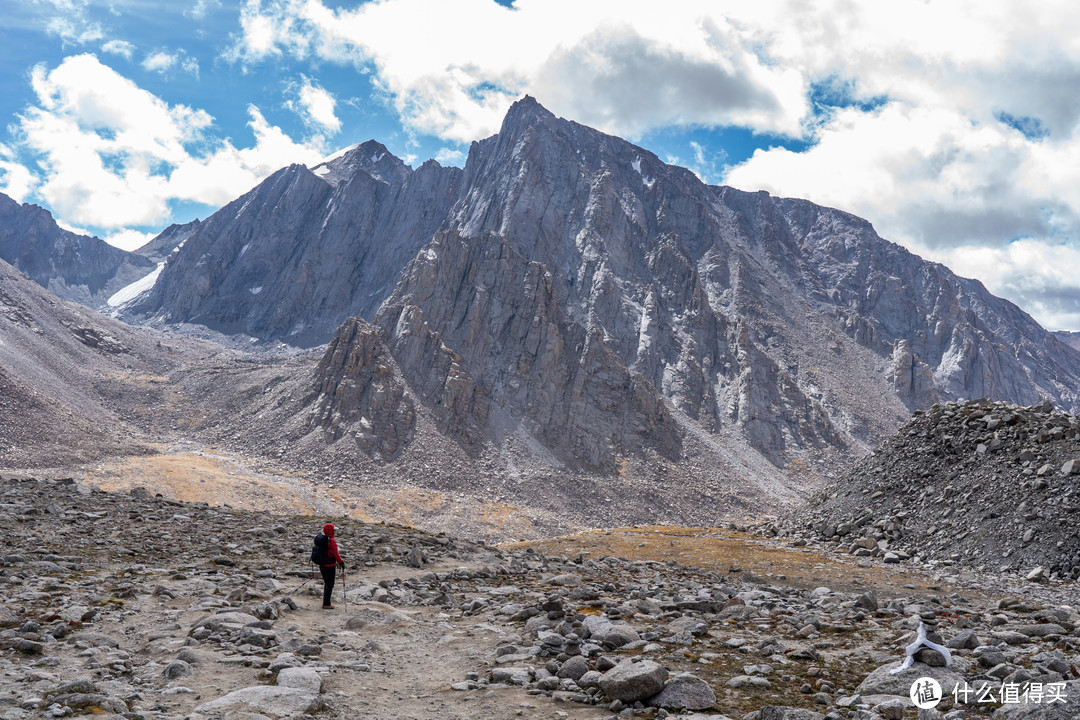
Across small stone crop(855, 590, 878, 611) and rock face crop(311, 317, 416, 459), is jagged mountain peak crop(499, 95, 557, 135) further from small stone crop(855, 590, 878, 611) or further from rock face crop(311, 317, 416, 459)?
small stone crop(855, 590, 878, 611)

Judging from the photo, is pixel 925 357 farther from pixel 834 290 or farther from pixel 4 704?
pixel 4 704

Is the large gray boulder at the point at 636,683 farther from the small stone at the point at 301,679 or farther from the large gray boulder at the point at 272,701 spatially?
the small stone at the point at 301,679

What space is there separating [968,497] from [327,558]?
917 inches

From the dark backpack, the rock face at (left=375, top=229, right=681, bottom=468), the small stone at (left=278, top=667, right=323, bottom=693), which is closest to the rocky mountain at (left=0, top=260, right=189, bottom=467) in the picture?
the rock face at (left=375, top=229, right=681, bottom=468)

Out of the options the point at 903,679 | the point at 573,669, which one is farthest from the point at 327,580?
the point at 903,679

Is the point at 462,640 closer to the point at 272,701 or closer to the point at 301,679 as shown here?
the point at 301,679

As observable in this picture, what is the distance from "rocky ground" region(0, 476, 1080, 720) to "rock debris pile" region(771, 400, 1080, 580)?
3.23m

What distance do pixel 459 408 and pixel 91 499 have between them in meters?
68.7

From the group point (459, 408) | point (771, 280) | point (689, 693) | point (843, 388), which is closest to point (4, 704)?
point (689, 693)

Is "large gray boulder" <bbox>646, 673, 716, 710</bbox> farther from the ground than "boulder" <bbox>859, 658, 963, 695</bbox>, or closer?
closer

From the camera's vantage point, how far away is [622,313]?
129 m

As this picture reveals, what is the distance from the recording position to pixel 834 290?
179750mm

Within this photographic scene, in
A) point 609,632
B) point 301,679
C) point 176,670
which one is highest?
A: point 609,632

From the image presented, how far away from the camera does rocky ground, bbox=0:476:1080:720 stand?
7.75m
